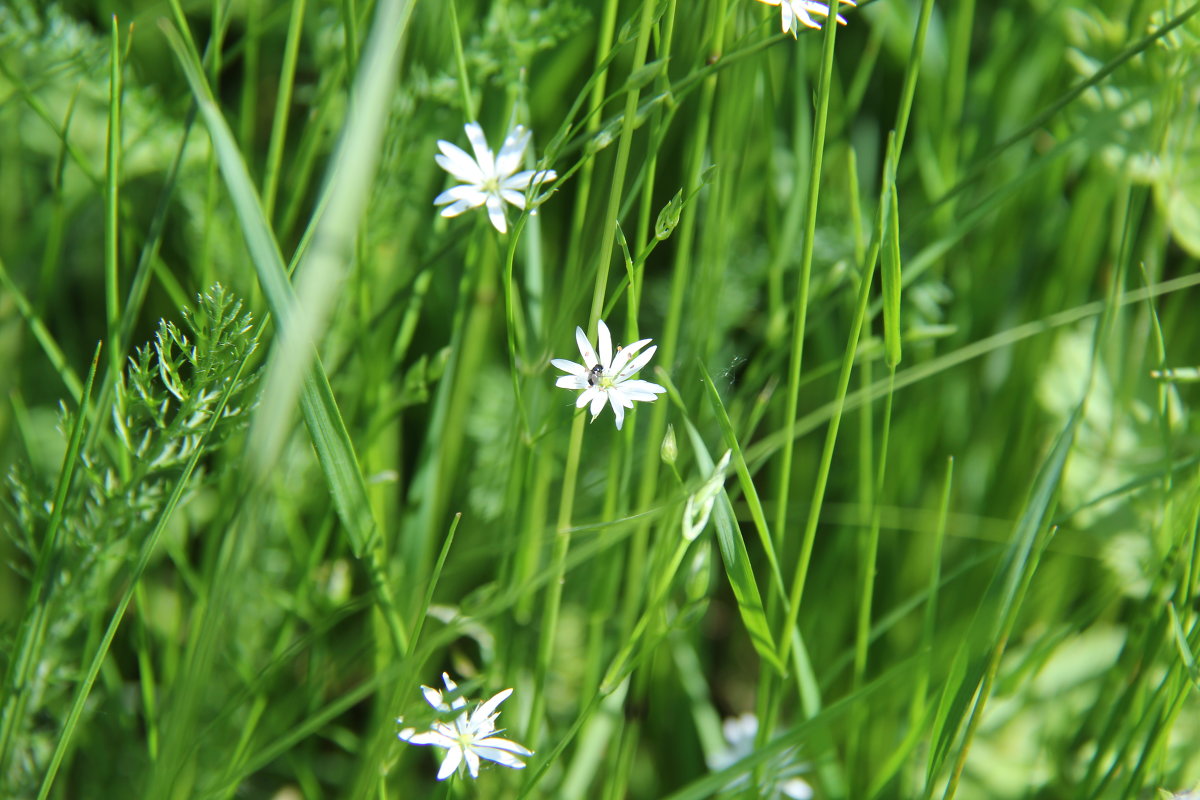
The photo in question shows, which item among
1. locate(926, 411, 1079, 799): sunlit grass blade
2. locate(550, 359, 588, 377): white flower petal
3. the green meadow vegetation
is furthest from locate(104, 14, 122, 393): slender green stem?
locate(926, 411, 1079, 799): sunlit grass blade

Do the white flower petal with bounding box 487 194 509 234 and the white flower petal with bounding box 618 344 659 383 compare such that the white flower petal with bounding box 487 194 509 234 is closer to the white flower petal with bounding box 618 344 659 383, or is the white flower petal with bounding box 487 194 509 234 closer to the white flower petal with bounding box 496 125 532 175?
the white flower petal with bounding box 496 125 532 175

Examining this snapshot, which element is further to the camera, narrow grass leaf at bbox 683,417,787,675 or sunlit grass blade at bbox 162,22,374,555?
narrow grass leaf at bbox 683,417,787,675

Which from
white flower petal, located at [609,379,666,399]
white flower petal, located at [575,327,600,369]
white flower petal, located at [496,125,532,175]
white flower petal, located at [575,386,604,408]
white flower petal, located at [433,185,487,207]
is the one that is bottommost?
white flower petal, located at [609,379,666,399]

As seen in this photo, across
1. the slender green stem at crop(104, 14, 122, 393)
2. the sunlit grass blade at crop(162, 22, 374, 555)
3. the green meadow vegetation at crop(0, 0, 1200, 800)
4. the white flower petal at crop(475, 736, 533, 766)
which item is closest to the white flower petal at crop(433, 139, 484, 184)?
the green meadow vegetation at crop(0, 0, 1200, 800)

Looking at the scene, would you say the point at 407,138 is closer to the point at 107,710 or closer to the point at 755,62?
the point at 755,62

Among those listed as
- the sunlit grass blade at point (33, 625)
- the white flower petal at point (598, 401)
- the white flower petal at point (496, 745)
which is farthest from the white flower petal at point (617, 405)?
the sunlit grass blade at point (33, 625)

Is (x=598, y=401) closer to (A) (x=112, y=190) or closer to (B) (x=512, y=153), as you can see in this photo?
(B) (x=512, y=153)

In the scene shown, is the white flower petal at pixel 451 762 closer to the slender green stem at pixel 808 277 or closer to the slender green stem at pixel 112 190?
the slender green stem at pixel 808 277

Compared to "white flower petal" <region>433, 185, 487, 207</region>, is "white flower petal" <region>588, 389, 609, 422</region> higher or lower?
lower

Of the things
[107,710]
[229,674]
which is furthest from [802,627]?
[107,710]
